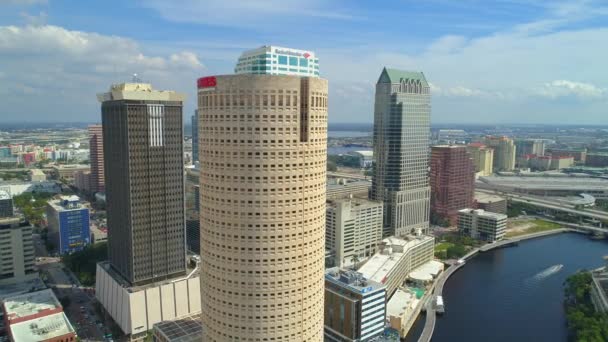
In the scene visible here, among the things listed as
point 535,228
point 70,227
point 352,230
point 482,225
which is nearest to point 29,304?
point 70,227

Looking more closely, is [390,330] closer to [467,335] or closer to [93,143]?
Answer: [467,335]

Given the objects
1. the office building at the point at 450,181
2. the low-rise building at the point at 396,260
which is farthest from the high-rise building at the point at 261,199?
the office building at the point at 450,181

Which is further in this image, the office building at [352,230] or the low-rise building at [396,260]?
the office building at [352,230]

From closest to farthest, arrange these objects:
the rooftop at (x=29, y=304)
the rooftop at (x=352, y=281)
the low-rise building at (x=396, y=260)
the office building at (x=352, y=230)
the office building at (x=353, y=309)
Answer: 1. the office building at (x=353, y=309)
2. the rooftop at (x=352, y=281)
3. the rooftop at (x=29, y=304)
4. the low-rise building at (x=396, y=260)
5. the office building at (x=352, y=230)

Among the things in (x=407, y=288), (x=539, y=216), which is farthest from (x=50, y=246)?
(x=539, y=216)

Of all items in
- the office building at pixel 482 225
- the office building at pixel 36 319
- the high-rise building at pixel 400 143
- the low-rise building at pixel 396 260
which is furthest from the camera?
the office building at pixel 482 225

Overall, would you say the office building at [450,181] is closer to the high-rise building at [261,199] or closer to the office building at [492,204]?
the office building at [492,204]

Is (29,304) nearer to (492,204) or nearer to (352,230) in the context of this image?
(352,230)
